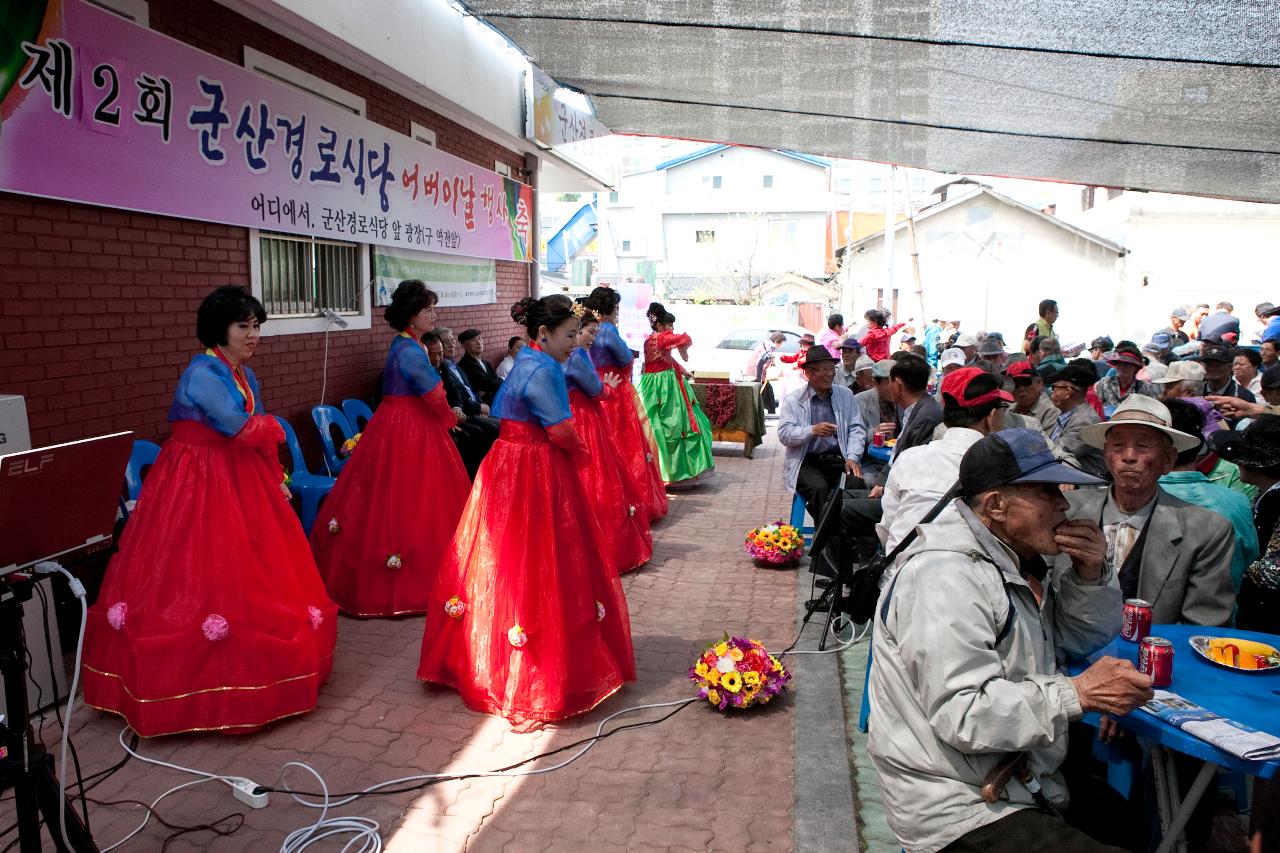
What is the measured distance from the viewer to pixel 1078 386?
582 cm

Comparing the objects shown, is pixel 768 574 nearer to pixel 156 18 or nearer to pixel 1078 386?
pixel 1078 386

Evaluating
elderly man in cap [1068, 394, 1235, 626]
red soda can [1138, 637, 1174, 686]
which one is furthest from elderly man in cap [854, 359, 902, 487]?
red soda can [1138, 637, 1174, 686]

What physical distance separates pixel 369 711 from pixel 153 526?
4.39ft

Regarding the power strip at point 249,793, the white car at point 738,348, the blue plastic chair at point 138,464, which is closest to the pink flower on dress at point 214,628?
the power strip at point 249,793

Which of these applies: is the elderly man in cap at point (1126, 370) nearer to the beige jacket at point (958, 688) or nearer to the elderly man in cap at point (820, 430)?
the elderly man in cap at point (820, 430)

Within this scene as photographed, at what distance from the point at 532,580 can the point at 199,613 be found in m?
1.47

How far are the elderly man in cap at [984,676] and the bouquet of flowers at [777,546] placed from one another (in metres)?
4.56

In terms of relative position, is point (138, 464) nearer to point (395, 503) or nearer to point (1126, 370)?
point (395, 503)

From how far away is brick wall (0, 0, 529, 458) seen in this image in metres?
4.70

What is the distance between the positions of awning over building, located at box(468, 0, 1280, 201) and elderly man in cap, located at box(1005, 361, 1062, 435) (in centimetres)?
190

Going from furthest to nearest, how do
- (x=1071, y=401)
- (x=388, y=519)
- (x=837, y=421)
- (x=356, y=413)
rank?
1. (x=356, y=413)
2. (x=837, y=421)
3. (x=1071, y=401)
4. (x=388, y=519)

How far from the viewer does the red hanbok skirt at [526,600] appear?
14.3ft

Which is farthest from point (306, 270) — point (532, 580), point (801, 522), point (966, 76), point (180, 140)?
point (966, 76)

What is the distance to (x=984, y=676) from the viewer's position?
7.12 feet
